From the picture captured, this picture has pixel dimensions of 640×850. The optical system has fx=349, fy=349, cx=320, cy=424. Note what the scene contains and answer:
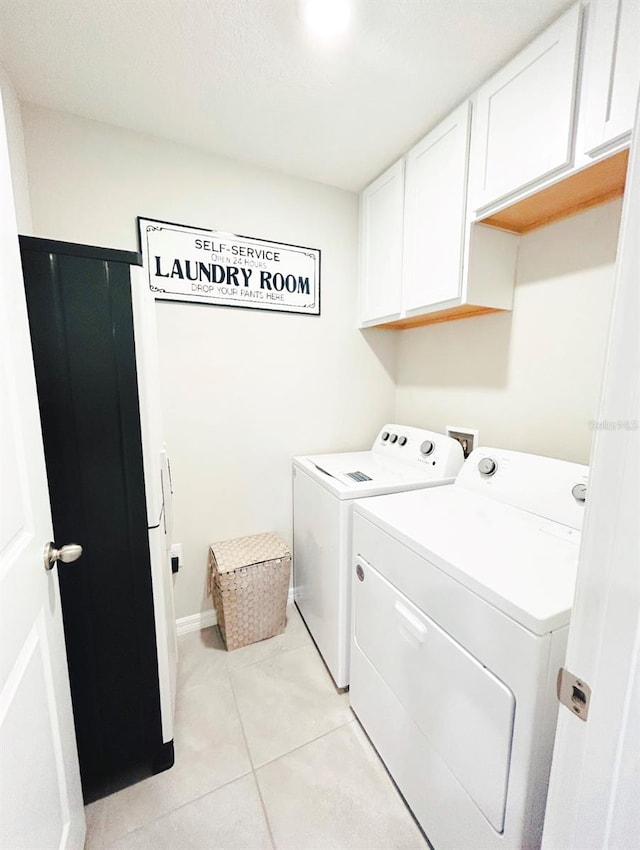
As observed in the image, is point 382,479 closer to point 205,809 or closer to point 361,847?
point 361,847

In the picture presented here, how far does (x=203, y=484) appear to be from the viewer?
186 cm

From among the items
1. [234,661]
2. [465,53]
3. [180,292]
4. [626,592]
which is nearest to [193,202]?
[180,292]

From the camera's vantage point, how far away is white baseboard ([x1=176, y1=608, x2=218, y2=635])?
74.4 inches

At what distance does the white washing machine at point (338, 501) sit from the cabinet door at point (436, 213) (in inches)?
27.3

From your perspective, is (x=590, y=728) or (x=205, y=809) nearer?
(x=590, y=728)

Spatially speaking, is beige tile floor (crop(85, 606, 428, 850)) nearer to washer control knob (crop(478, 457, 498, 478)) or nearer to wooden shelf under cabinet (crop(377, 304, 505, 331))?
washer control knob (crop(478, 457, 498, 478))

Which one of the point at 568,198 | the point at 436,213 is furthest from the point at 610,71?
the point at 436,213

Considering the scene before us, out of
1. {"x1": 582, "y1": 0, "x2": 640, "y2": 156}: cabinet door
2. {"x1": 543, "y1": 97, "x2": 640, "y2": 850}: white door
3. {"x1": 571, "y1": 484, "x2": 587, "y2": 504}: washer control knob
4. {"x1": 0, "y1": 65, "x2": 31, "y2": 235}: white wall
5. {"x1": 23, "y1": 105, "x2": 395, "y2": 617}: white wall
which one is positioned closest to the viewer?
{"x1": 543, "y1": 97, "x2": 640, "y2": 850}: white door

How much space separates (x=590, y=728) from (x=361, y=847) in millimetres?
1051

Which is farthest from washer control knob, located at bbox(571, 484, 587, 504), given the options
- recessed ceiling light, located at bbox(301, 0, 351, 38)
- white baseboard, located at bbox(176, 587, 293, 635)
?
white baseboard, located at bbox(176, 587, 293, 635)

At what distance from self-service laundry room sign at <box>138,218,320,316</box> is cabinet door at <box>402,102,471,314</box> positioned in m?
0.56

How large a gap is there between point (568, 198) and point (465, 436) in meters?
1.02

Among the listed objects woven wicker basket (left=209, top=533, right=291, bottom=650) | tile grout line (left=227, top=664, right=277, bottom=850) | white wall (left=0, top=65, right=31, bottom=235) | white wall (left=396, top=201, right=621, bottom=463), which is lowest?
tile grout line (left=227, top=664, right=277, bottom=850)

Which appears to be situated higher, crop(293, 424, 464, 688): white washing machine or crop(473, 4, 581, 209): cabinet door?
crop(473, 4, 581, 209): cabinet door
